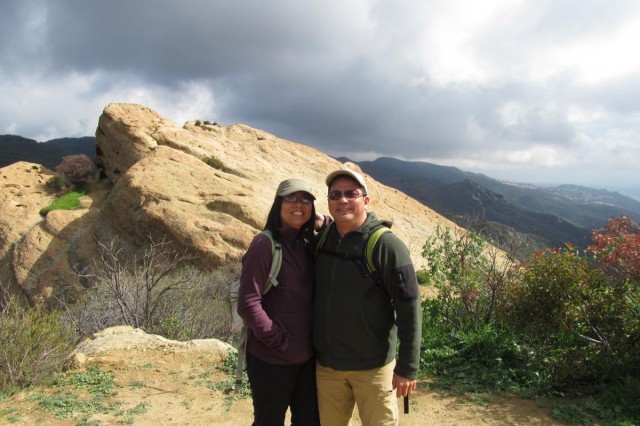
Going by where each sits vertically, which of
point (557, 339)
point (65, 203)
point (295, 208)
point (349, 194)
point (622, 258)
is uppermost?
point (349, 194)

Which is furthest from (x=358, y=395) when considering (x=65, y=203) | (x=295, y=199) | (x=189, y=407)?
(x=65, y=203)

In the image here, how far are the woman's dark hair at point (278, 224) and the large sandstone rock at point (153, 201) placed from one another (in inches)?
427

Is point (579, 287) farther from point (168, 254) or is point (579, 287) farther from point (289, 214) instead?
point (168, 254)

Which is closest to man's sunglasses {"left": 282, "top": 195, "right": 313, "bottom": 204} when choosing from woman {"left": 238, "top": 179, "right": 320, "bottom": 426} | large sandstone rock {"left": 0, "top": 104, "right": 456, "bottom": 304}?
woman {"left": 238, "top": 179, "right": 320, "bottom": 426}

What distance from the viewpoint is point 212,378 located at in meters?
5.32

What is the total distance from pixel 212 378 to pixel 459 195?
16908cm

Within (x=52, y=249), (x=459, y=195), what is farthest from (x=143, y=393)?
(x=459, y=195)

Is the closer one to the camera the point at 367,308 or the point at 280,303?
the point at 367,308

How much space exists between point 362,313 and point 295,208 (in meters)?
0.82

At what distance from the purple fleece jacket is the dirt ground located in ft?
7.05

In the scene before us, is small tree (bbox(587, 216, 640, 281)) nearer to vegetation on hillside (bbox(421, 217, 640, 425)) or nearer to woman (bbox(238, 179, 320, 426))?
vegetation on hillside (bbox(421, 217, 640, 425))

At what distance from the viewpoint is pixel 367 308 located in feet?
8.36

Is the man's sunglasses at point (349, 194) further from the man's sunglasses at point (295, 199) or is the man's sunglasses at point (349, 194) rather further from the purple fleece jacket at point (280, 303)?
the purple fleece jacket at point (280, 303)

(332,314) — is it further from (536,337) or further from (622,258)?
(622,258)
